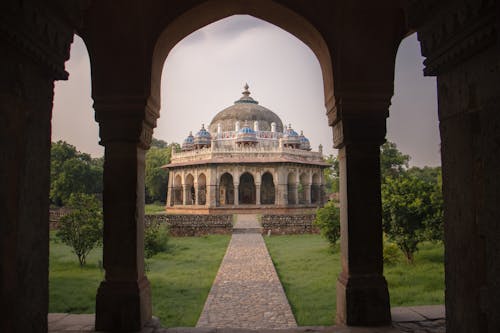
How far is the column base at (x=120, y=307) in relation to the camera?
3590 mm

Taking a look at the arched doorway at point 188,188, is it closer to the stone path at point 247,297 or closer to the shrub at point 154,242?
the shrub at point 154,242

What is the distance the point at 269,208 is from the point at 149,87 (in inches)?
1000

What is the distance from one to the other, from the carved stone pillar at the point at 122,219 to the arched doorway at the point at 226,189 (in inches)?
1172

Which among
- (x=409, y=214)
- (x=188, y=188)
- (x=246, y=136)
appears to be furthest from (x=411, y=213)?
(x=188, y=188)

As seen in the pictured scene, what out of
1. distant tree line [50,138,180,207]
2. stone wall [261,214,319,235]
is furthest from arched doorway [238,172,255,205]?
stone wall [261,214,319,235]

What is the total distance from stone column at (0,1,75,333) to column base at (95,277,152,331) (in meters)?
1.51

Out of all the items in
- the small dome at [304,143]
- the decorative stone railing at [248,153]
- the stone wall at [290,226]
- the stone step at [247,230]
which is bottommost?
the stone step at [247,230]

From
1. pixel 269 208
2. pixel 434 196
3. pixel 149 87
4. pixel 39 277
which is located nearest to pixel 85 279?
pixel 149 87

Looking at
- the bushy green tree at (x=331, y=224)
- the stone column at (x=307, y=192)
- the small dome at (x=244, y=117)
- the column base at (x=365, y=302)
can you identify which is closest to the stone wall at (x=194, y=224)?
the bushy green tree at (x=331, y=224)

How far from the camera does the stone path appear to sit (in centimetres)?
552

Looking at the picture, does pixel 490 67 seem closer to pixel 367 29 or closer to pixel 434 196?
pixel 367 29

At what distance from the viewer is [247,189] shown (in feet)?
113

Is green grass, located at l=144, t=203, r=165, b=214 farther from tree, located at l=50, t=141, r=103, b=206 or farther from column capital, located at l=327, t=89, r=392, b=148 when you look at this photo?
column capital, located at l=327, t=89, r=392, b=148

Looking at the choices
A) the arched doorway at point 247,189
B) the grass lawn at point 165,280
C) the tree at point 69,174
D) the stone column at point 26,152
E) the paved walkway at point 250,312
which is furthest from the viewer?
the arched doorway at point 247,189
